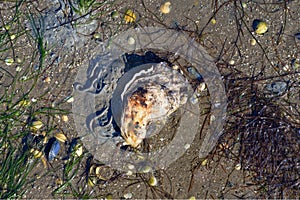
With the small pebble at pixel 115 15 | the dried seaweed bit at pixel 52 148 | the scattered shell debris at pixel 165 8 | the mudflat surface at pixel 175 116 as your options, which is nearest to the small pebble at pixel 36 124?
the mudflat surface at pixel 175 116

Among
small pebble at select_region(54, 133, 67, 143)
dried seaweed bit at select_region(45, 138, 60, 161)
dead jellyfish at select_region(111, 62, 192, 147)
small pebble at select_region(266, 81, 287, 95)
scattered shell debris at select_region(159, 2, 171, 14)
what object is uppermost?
scattered shell debris at select_region(159, 2, 171, 14)

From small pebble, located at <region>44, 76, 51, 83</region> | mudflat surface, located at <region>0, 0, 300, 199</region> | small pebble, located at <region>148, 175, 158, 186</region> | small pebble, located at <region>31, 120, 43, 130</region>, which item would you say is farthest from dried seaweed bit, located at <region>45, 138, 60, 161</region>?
small pebble, located at <region>148, 175, 158, 186</region>


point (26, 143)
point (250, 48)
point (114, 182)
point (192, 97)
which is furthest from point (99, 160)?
point (250, 48)

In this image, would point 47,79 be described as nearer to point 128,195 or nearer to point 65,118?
point 65,118

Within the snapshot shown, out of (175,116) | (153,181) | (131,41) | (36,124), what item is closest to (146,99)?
(175,116)

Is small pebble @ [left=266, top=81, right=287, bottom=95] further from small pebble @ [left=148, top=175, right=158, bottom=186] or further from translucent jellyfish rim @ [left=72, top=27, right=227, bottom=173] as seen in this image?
small pebble @ [left=148, top=175, right=158, bottom=186]

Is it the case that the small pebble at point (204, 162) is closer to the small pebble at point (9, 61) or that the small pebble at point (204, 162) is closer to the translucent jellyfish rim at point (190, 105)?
the translucent jellyfish rim at point (190, 105)

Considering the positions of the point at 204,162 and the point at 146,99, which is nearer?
the point at 146,99
